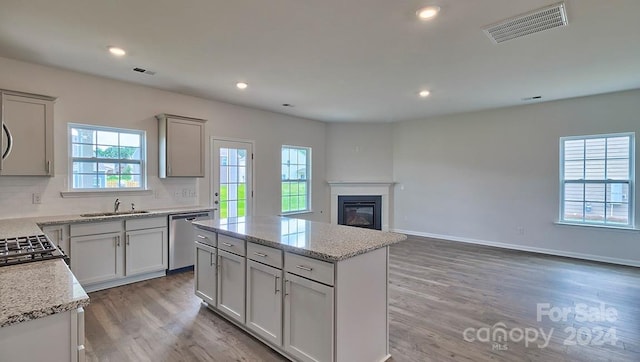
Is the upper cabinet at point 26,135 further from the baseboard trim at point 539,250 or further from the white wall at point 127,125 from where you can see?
the baseboard trim at point 539,250

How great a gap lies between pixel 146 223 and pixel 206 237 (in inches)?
59.3

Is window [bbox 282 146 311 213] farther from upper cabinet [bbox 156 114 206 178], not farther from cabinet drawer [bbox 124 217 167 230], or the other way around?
cabinet drawer [bbox 124 217 167 230]

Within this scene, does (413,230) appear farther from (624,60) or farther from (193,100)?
(193,100)

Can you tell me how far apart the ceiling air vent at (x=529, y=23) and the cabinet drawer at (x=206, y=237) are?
3089 mm

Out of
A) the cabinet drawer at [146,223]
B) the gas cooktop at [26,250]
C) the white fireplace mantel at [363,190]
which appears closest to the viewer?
the gas cooktop at [26,250]

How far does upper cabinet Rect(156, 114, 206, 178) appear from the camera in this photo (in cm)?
458

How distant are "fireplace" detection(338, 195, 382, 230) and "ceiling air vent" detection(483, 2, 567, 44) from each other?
5.06m

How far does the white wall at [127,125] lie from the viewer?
366cm

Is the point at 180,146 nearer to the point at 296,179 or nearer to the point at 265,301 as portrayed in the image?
the point at 296,179

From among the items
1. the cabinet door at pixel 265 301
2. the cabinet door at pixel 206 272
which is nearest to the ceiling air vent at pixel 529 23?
the cabinet door at pixel 265 301

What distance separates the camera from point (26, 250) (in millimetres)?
1985

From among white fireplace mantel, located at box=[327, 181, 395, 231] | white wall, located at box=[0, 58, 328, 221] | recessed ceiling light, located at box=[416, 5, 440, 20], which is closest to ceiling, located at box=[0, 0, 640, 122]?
recessed ceiling light, located at box=[416, 5, 440, 20]

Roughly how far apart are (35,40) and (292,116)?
430 cm

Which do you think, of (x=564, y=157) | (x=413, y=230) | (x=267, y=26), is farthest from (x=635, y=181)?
(x=267, y=26)
